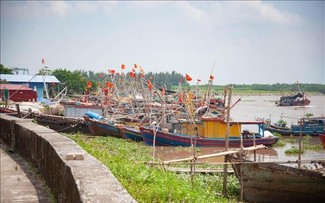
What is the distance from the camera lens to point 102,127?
25234 mm

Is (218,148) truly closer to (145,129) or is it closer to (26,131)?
(145,129)

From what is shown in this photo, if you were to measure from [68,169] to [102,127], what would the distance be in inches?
868

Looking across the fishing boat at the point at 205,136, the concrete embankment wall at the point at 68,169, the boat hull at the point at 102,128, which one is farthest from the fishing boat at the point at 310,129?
the concrete embankment wall at the point at 68,169

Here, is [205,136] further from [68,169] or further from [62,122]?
[68,169]

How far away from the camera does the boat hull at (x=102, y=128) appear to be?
24.8 meters

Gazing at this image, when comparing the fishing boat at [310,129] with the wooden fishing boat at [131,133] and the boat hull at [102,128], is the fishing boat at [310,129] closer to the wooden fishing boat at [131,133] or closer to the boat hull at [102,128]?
the wooden fishing boat at [131,133]

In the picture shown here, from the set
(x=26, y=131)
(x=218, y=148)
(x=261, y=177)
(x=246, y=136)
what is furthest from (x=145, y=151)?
(x=26, y=131)

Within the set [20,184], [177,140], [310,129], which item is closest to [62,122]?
[177,140]

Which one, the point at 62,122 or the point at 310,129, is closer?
the point at 62,122

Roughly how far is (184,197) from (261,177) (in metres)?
6.59

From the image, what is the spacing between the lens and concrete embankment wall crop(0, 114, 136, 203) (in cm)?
274

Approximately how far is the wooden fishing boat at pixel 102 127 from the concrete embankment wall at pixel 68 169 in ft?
58.1

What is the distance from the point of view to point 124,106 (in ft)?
110

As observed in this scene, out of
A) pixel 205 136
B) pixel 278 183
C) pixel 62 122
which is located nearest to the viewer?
pixel 278 183
